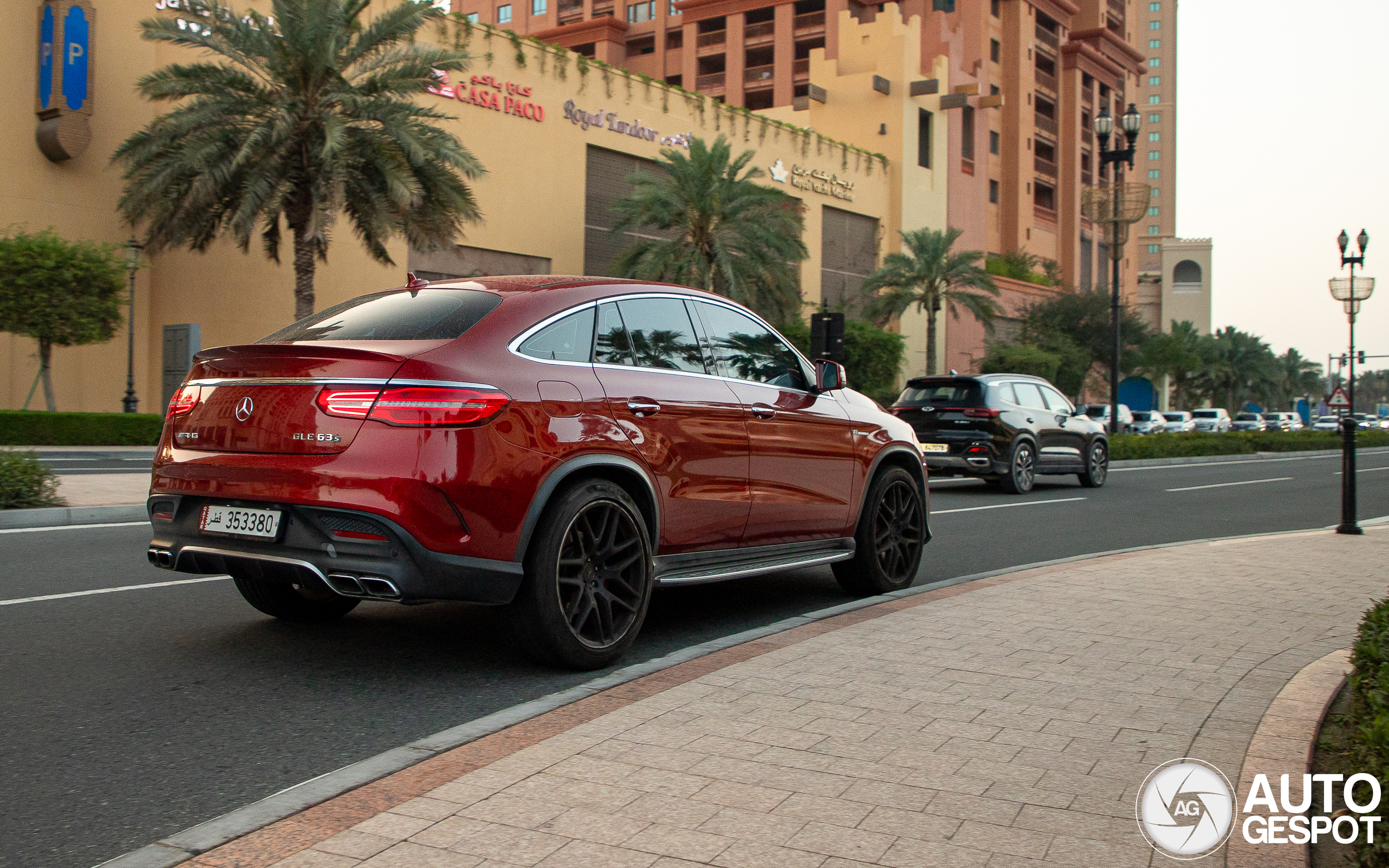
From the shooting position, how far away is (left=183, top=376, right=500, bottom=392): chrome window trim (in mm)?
4570

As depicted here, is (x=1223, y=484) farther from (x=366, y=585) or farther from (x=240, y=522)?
(x=240, y=522)

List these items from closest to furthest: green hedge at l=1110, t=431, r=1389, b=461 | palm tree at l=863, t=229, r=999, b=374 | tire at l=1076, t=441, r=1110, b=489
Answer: tire at l=1076, t=441, r=1110, b=489
green hedge at l=1110, t=431, r=1389, b=461
palm tree at l=863, t=229, r=999, b=374

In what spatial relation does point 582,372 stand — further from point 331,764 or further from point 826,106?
point 826,106

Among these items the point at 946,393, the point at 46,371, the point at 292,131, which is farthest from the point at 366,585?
the point at 46,371

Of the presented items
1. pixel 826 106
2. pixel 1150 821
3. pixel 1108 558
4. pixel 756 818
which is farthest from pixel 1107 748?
pixel 826 106

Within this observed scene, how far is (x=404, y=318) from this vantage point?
203 inches

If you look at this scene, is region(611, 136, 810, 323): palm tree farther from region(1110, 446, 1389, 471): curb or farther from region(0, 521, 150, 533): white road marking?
region(0, 521, 150, 533): white road marking

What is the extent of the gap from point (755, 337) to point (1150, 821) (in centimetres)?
387

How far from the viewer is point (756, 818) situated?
3.24 meters

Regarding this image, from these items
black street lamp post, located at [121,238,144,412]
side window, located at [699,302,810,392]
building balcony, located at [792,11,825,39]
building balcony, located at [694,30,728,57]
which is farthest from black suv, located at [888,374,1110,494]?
building balcony, located at [694,30,728,57]

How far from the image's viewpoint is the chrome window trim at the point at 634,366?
198 inches

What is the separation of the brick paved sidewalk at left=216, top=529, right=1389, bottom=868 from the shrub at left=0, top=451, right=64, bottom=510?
8.55 m

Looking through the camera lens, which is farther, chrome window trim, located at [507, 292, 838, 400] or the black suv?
the black suv

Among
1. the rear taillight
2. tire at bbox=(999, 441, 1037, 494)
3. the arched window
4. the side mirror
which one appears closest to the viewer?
the rear taillight
